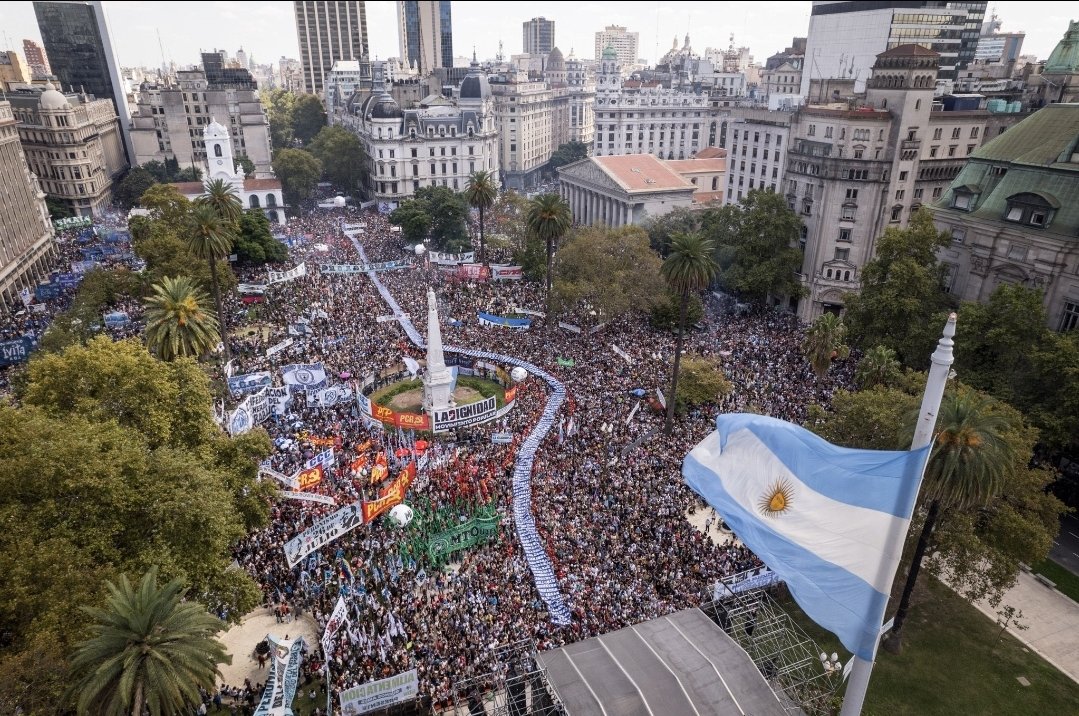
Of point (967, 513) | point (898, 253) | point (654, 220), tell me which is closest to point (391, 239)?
point (654, 220)

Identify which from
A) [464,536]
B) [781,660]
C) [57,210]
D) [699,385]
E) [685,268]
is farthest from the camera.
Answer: [57,210]

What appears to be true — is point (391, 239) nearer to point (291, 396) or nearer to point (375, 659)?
point (291, 396)

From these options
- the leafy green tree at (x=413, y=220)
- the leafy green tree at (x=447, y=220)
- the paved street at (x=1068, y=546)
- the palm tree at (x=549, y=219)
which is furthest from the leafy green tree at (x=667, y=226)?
the paved street at (x=1068, y=546)

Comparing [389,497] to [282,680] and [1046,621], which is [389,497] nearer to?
[282,680]

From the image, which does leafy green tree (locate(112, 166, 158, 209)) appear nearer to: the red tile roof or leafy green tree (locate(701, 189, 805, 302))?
the red tile roof

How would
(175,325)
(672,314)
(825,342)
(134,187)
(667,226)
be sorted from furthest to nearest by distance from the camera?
(134,187) < (667,226) < (672,314) < (825,342) < (175,325)

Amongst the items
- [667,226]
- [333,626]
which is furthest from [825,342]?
[667,226]
